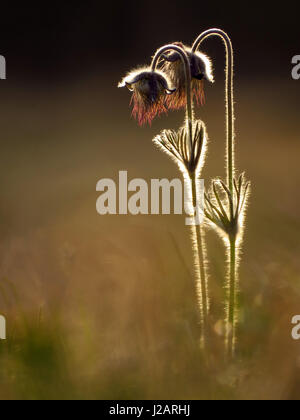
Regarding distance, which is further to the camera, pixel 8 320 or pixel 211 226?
pixel 211 226

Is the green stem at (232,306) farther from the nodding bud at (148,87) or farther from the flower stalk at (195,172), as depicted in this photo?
the nodding bud at (148,87)

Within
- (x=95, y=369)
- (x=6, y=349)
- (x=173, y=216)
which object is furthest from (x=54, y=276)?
(x=173, y=216)

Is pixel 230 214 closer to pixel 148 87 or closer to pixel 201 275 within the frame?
pixel 201 275

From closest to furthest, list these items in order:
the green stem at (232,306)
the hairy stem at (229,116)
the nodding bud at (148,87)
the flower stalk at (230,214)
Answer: the green stem at (232,306), the flower stalk at (230,214), the hairy stem at (229,116), the nodding bud at (148,87)

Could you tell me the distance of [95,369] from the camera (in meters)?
1.50

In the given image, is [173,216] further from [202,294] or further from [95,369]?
[95,369]

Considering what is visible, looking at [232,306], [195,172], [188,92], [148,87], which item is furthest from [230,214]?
[148,87]

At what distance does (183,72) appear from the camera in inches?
87.6

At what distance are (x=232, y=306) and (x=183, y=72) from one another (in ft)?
3.66

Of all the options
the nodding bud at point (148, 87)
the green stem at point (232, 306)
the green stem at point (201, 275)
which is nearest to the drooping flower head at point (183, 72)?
the nodding bud at point (148, 87)

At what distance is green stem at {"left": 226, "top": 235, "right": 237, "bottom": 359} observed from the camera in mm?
1715

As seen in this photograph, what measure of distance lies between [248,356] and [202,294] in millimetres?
306

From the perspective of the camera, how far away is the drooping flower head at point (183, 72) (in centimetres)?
214

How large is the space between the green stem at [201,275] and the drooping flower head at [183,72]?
0.49 metres
